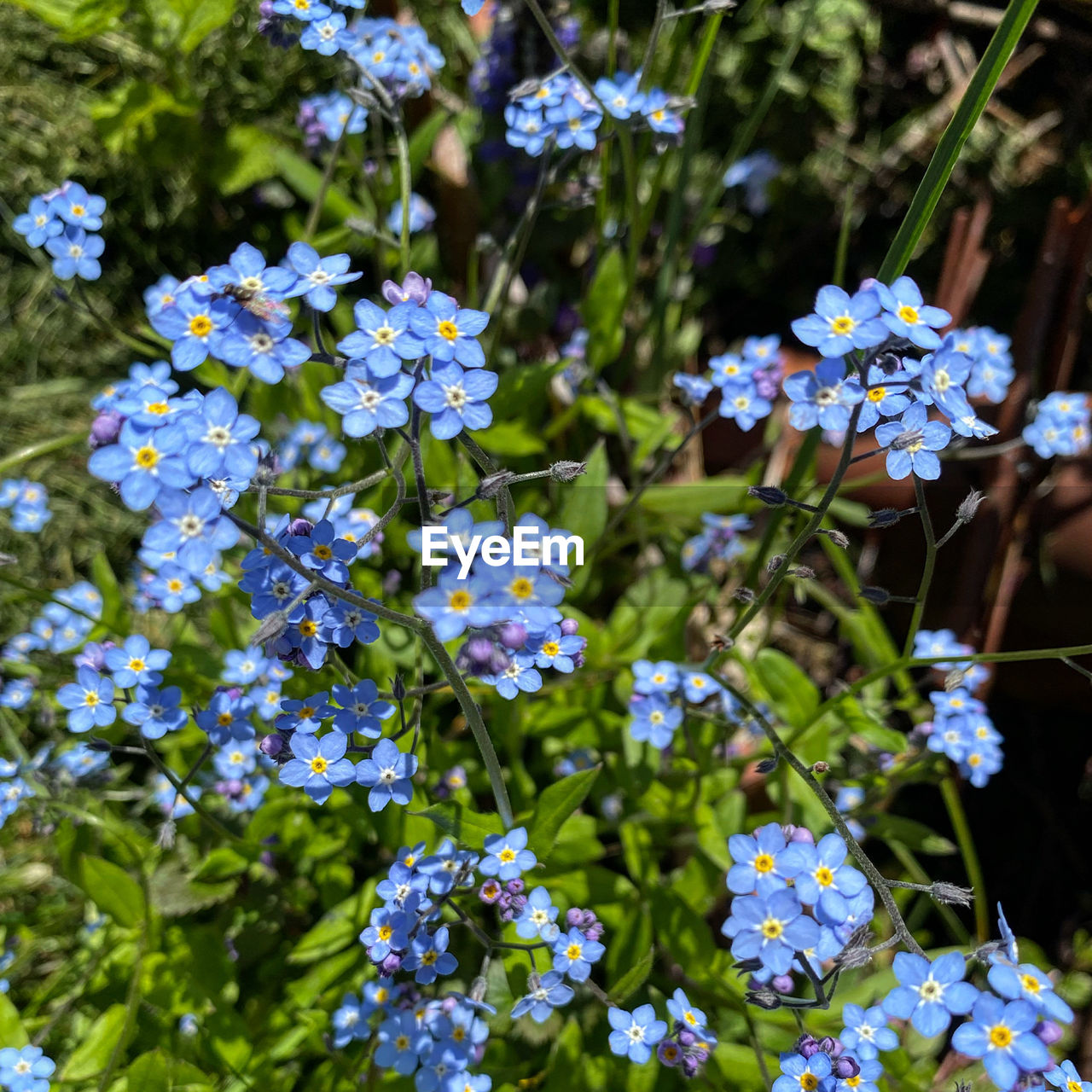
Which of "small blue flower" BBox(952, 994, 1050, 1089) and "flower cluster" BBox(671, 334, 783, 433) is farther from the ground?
"flower cluster" BBox(671, 334, 783, 433)

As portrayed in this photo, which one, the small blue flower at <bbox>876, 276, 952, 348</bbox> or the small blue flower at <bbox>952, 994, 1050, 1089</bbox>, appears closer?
the small blue flower at <bbox>952, 994, 1050, 1089</bbox>

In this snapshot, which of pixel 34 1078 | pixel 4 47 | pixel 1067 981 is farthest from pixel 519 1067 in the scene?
pixel 4 47

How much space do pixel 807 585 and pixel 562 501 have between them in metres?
0.99

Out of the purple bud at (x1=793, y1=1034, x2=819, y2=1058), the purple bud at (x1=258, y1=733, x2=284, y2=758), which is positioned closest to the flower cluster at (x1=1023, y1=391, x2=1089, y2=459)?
the purple bud at (x1=793, y1=1034, x2=819, y2=1058)

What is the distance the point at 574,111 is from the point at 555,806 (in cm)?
225

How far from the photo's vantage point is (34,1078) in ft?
8.46

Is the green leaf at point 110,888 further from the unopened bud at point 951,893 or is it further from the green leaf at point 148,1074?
the unopened bud at point 951,893

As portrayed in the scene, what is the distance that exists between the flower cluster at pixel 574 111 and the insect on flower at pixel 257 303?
1.54 meters

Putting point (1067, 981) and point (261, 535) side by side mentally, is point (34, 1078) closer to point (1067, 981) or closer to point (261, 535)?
point (261, 535)

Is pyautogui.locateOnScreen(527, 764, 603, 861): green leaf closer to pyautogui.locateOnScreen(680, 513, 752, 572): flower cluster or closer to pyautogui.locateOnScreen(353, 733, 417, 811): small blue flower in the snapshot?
pyautogui.locateOnScreen(353, 733, 417, 811): small blue flower

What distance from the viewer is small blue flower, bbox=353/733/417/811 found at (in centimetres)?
229

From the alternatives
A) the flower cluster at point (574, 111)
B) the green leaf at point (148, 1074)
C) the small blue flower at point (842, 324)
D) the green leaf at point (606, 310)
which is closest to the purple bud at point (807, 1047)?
the small blue flower at point (842, 324)

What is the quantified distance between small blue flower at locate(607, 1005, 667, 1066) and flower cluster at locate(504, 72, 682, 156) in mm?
2639

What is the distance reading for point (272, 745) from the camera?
2299 mm
